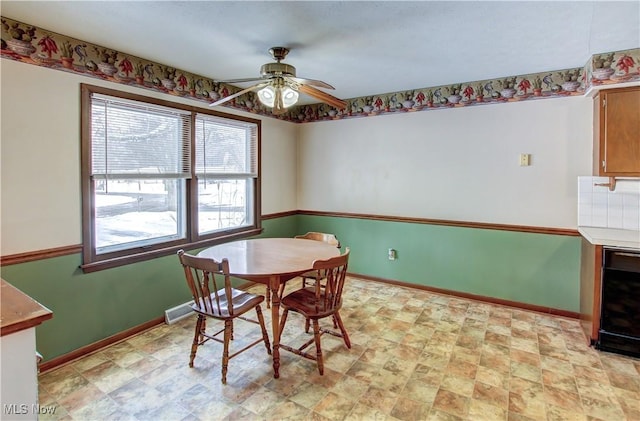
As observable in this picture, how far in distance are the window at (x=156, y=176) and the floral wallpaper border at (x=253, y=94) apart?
0.18 meters

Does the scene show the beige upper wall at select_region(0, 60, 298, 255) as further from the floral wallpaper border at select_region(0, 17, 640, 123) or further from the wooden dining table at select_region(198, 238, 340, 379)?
the wooden dining table at select_region(198, 238, 340, 379)

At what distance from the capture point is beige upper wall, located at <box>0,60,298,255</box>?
2.19 meters

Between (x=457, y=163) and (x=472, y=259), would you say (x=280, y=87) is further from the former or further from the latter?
(x=472, y=259)

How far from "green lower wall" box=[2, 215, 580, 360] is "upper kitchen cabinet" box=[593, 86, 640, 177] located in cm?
83

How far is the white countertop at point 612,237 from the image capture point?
250cm

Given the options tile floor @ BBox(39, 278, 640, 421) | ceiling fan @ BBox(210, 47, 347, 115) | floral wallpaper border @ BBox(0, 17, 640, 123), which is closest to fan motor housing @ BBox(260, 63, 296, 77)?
ceiling fan @ BBox(210, 47, 347, 115)

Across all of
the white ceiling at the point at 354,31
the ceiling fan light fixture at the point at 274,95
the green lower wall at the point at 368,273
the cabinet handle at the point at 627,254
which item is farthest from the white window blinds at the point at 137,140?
the cabinet handle at the point at 627,254

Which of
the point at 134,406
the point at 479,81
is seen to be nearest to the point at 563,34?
the point at 479,81

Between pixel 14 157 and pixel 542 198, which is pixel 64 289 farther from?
pixel 542 198

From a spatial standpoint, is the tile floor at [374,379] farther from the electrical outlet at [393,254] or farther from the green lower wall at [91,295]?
the electrical outlet at [393,254]

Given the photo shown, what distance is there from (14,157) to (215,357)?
1.92 m

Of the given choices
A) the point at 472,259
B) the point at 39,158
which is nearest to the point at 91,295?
the point at 39,158

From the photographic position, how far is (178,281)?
3.29 m
